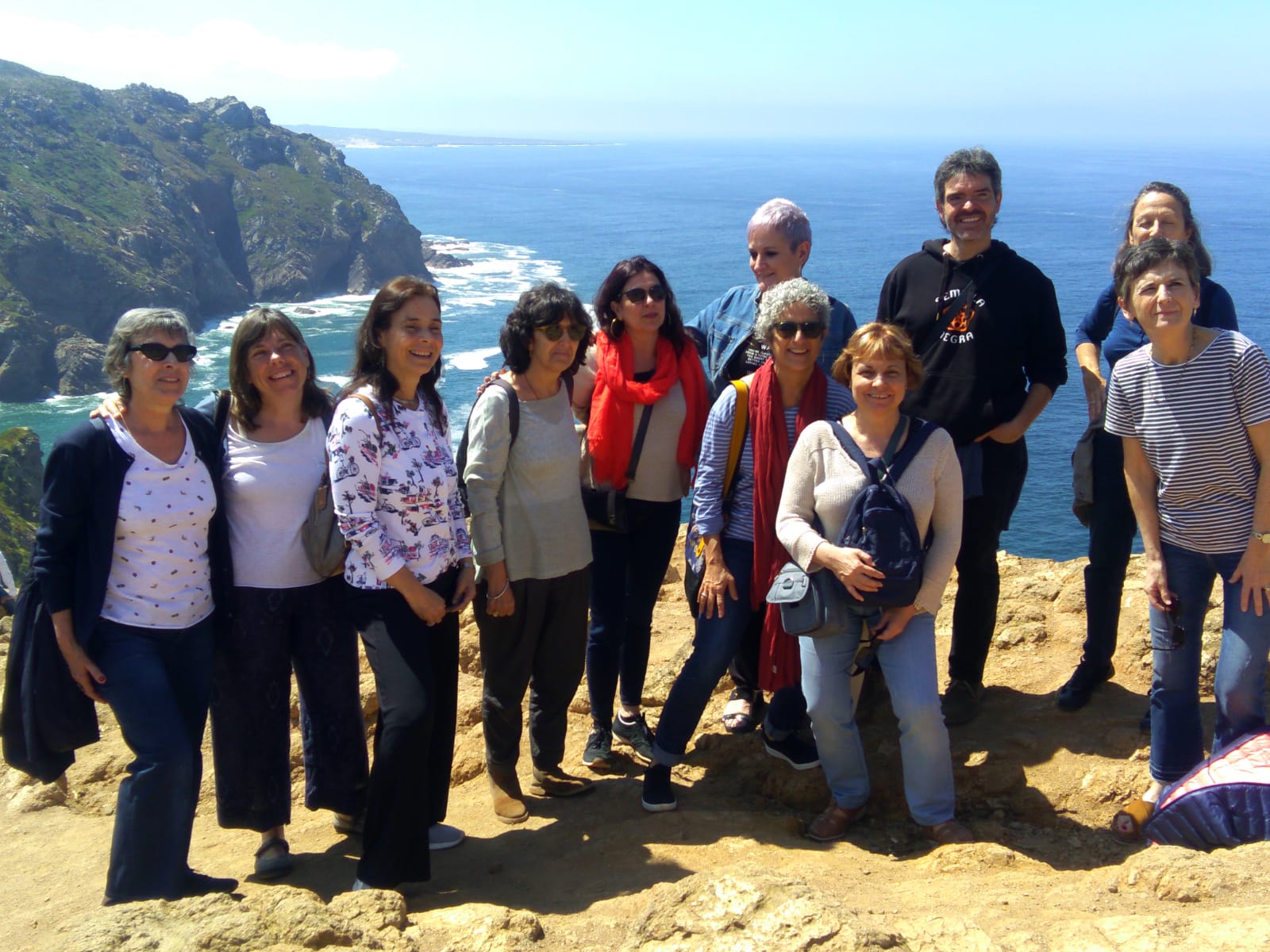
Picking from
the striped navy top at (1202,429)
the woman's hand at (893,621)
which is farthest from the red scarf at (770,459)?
the striped navy top at (1202,429)

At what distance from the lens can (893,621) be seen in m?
4.44

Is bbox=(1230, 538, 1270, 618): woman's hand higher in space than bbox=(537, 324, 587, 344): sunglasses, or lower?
lower

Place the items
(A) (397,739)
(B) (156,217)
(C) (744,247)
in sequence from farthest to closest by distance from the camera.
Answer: (B) (156,217), (C) (744,247), (A) (397,739)

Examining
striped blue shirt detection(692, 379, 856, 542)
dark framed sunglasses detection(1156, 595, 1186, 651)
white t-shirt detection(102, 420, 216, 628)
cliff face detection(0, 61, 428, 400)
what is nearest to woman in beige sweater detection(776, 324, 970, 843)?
striped blue shirt detection(692, 379, 856, 542)

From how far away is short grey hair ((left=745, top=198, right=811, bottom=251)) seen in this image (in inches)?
209

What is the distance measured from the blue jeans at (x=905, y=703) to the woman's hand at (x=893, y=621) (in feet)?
0.15

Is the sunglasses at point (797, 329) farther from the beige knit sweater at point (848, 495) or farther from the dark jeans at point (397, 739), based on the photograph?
the dark jeans at point (397, 739)

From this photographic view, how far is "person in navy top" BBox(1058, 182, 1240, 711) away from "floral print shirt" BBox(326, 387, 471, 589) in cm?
312

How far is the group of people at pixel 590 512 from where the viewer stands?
411cm

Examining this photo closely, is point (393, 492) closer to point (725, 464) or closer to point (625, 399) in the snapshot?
point (625, 399)

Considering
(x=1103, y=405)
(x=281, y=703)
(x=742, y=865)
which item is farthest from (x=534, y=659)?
(x=1103, y=405)

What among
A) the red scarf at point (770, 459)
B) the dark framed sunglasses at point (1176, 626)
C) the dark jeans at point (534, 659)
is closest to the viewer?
the dark framed sunglasses at point (1176, 626)

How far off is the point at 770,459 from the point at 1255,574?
81.2 inches

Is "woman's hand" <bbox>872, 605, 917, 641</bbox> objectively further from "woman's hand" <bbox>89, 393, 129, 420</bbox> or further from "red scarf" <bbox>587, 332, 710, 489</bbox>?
"woman's hand" <bbox>89, 393, 129, 420</bbox>
